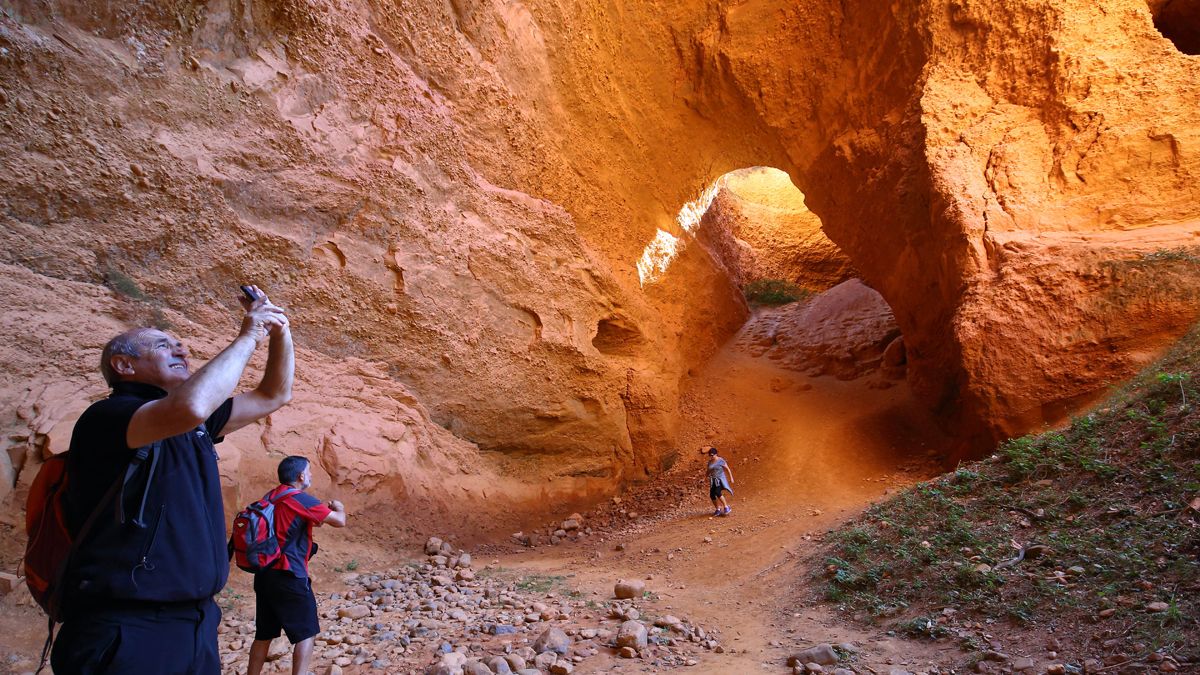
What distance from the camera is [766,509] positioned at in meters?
8.02

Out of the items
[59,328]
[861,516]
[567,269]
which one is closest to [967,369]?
[861,516]

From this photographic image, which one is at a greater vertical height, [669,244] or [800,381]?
[669,244]

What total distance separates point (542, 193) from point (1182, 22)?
423 inches

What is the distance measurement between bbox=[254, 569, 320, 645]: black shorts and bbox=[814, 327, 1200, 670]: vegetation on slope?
3485 millimetres

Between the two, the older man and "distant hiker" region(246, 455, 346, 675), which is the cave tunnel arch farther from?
the older man

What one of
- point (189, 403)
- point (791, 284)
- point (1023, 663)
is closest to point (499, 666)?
point (189, 403)

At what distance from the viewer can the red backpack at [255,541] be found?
3312mm

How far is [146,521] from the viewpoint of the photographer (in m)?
1.87

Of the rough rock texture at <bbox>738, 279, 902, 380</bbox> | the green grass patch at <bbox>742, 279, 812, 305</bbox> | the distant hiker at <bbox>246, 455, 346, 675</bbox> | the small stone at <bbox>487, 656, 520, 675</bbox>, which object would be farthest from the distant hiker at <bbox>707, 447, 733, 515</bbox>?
the green grass patch at <bbox>742, 279, 812, 305</bbox>

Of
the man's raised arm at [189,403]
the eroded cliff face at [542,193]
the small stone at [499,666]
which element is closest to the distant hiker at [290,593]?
the small stone at [499,666]

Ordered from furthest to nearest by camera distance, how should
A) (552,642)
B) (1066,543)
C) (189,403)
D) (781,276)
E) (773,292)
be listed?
1. (781,276)
2. (773,292)
3. (1066,543)
4. (552,642)
5. (189,403)

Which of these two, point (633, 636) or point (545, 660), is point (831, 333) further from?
point (545, 660)

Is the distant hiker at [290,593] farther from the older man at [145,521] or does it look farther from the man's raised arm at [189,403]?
the man's raised arm at [189,403]

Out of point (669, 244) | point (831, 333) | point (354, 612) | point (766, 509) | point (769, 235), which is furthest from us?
point (769, 235)
